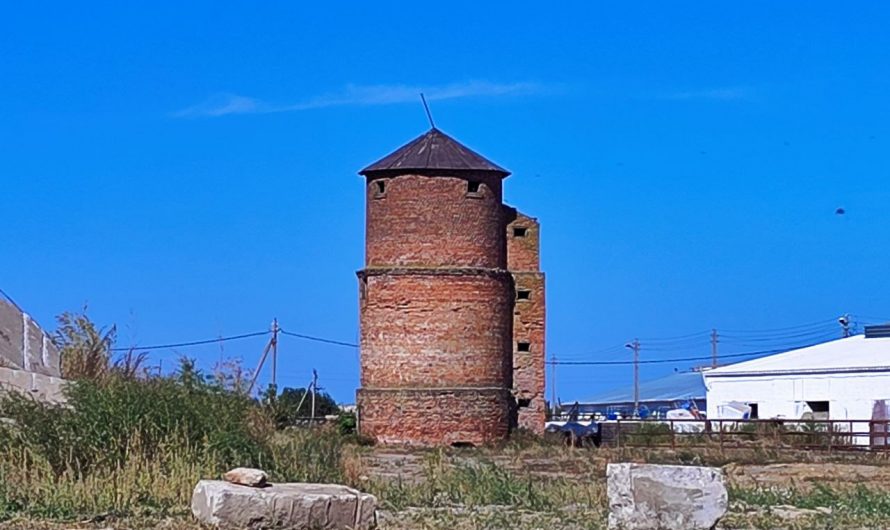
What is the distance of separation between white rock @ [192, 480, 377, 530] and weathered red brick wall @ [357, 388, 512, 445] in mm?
25562

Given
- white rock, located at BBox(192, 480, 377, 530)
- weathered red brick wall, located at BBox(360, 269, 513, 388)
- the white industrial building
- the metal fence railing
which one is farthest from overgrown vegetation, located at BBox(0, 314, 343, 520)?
the white industrial building

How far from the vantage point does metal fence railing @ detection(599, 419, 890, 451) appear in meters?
35.6

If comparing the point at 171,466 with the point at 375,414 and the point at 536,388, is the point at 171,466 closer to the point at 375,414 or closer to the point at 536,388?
the point at 375,414

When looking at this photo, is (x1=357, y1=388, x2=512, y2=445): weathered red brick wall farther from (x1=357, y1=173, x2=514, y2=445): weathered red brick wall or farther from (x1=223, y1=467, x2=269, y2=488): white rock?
(x1=223, y1=467, x2=269, y2=488): white rock

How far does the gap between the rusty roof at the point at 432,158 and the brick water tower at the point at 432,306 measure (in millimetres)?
43

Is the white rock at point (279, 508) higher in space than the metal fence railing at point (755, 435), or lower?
lower

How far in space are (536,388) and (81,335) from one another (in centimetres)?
2373

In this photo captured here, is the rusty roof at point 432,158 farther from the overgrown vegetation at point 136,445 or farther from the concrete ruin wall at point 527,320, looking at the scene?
the overgrown vegetation at point 136,445

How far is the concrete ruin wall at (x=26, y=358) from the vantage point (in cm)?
1838

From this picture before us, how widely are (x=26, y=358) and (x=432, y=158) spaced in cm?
A: 2241

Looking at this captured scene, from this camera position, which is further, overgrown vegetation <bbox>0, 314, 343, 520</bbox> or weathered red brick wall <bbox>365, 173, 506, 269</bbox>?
weathered red brick wall <bbox>365, 173, 506, 269</bbox>

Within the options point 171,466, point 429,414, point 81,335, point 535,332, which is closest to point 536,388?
point 535,332

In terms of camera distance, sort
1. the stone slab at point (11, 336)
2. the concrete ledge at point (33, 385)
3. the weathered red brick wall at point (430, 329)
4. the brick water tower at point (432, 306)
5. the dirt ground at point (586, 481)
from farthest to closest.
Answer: the weathered red brick wall at point (430, 329), the brick water tower at point (432, 306), the stone slab at point (11, 336), the concrete ledge at point (33, 385), the dirt ground at point (586, 481)

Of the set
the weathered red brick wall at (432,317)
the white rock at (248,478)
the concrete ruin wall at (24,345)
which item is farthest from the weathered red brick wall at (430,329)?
the white rock at (248,478)
